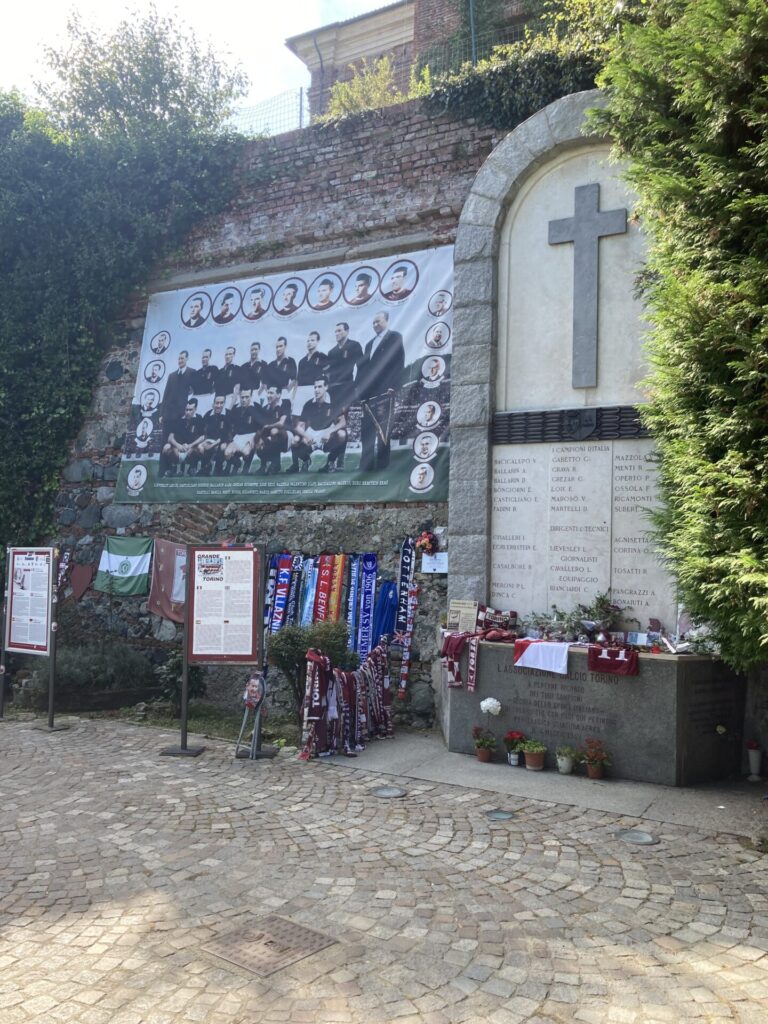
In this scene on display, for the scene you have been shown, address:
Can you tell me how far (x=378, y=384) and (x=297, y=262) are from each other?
2.17 meters

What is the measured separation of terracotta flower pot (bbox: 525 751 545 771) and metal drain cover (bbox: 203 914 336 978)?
10.6ft

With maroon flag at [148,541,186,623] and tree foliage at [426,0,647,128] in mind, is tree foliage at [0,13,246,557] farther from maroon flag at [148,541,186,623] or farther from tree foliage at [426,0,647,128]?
tree foliage at [426,0,647,128]

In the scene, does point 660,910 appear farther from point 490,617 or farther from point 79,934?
point 490,617

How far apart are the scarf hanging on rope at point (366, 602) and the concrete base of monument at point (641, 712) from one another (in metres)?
2.08

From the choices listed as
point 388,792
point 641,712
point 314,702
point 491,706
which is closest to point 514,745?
point 491,706

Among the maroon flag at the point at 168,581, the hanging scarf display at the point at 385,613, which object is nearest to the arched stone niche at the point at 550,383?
the hanging scarf display at the point at 385,613

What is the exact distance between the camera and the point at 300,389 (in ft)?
32.2

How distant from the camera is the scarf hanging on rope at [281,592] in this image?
9.45 metres

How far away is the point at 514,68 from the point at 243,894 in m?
8.42

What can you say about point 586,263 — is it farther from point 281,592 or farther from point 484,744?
point 281,592

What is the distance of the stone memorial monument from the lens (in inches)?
285

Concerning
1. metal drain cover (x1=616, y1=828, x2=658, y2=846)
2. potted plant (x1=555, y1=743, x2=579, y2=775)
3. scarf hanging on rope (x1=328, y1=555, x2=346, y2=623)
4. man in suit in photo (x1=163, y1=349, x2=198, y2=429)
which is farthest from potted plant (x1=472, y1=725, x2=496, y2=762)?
man in suit in photo (x1=163, y1=349, x2=198, y2=429)

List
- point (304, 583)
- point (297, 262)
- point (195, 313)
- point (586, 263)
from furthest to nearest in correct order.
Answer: point (195, 313) < point (297, 262) < point (304, 583) < point (586, 263)

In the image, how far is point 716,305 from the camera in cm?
536
